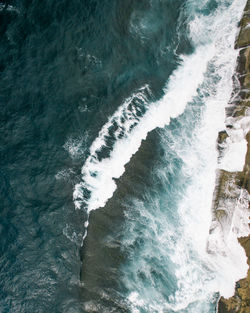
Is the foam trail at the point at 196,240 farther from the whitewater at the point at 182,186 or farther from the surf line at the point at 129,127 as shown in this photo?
the surf line at the point at 129,127

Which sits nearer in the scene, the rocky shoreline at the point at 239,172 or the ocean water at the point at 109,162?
the ocean water at the point at 109,162

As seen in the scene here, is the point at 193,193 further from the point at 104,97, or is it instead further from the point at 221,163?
the point at 104,97

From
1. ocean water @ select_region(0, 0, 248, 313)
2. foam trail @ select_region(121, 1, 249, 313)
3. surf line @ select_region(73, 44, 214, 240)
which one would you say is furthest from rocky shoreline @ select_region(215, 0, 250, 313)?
surf line @ select_region(73, 44, 214, 240)

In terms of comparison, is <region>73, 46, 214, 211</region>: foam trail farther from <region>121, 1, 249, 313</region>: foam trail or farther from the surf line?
<region>121, 1, 249, 313</region>: foam trail

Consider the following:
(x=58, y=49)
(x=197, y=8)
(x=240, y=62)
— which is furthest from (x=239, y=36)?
(x=58, y=49)

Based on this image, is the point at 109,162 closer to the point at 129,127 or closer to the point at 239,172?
the point at 129,127

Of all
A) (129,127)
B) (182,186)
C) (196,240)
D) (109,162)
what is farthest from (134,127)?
(196,240)

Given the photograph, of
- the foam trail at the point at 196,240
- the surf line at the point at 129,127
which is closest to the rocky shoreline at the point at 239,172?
the foam trail at the point at 196,240
